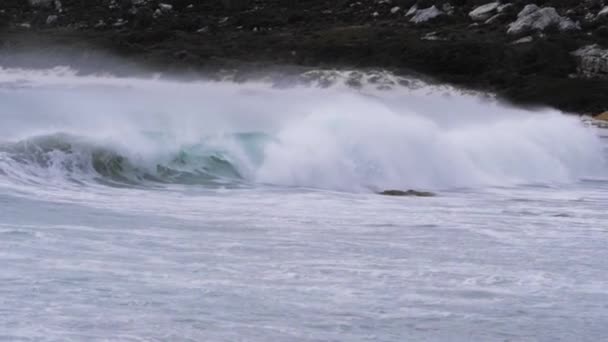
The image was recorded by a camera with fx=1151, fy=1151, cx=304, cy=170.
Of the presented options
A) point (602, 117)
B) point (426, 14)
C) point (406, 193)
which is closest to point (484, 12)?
point (426, 14)

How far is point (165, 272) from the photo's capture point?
28.9 ft

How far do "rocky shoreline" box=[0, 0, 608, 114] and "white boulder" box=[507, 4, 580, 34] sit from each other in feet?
0.25

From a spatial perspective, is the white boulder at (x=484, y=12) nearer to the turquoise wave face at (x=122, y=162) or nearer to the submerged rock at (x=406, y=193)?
the turquoise wave face at (x=122, y=162)

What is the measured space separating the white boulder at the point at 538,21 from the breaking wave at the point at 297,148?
3494 centimetres

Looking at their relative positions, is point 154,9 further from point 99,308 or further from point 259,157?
point 99,308

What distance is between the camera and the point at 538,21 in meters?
63.3

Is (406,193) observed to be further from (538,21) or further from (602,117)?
(538,21)

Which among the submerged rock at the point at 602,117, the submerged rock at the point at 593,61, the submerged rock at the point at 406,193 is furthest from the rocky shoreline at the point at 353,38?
the submerged rock at the point at 406,193

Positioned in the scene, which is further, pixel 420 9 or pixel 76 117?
pixel 420 9

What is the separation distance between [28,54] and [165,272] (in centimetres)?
5887

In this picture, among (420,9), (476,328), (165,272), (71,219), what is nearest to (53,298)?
(165,272)

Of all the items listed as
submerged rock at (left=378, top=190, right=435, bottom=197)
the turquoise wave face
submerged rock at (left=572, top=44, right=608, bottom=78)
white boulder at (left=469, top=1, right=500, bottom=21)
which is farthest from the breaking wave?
white boulder at (left=469, top=1, right=500, bottom=21)

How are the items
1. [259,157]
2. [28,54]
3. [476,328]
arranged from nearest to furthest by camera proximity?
[476,328] → [259,157] → [28,54]

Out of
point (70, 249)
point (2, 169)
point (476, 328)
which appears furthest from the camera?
point (2, 169)
